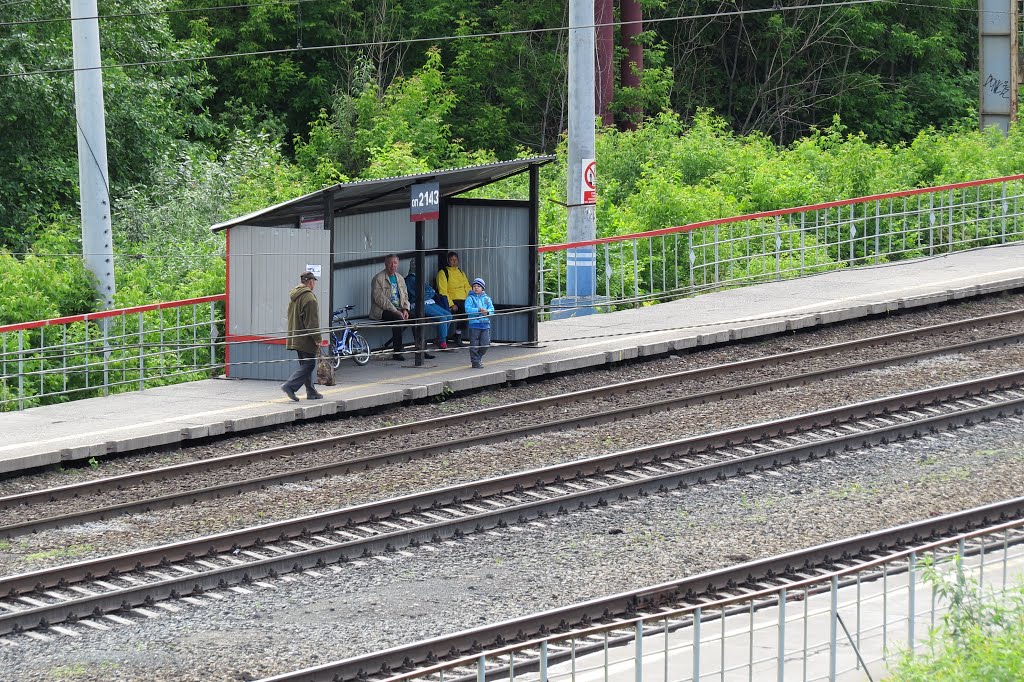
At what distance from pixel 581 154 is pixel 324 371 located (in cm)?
542

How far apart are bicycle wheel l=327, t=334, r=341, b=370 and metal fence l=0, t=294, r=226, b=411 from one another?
133 cm

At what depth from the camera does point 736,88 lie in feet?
154

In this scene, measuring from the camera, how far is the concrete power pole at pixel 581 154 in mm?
20625

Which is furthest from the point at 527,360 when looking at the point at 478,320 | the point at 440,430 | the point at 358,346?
the point at 440,430

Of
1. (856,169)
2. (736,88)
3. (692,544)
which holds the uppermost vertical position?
(736,88)

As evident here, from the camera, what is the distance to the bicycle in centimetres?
1841

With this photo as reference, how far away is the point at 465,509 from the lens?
1313 centimetres

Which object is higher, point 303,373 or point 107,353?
point 107,353

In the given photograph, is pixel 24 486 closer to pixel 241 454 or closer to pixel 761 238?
pixel 241 454

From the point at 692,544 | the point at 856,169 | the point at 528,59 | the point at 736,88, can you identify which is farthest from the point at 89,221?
the point at 736,88

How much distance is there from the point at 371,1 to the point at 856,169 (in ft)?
65.8

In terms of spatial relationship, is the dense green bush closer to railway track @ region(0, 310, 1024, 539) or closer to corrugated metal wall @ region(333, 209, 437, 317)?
railway track @ region(0, 310, 1024, 539)

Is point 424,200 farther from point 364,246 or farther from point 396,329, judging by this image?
point 396,329

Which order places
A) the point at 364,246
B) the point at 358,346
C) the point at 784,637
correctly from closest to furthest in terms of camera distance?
the point at 784,637, the point at 358,346, the point at 364,246
